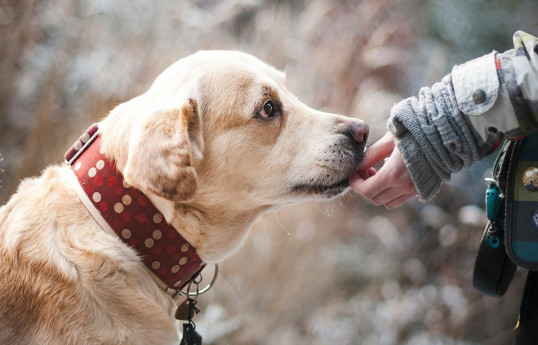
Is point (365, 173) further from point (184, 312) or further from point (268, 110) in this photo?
point (184, 312)

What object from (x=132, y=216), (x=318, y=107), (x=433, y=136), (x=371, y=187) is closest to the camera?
(x=433, y=136)

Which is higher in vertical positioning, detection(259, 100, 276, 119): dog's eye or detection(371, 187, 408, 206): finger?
detection(259, 100, 276, 119): dog's eye

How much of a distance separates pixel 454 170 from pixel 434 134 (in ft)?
0.53

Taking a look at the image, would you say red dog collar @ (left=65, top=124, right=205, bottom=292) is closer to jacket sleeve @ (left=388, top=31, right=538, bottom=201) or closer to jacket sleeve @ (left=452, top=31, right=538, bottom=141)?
jacket sleeve @ (left=388, top=31, right=538, bottom=201)

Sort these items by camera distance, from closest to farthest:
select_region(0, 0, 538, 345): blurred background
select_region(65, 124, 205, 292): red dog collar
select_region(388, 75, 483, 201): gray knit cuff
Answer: select_region(388, 75, 483, 201): gray knit cuff
select_region(65, 124, 205, 292): red dog collar
select_region(0, 0, 538, 345): blurred background

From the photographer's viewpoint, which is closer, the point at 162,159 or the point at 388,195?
the point at 162,159

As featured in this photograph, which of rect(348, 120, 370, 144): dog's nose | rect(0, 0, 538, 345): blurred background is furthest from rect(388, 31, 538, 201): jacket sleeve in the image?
rect(0, 0, 538, 345): blurred background

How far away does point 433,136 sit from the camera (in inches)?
60.7

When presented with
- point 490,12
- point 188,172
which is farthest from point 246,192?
point 490,12

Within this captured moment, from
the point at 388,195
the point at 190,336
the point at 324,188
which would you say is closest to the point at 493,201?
the point at 388,195

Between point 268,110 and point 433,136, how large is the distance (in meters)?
0.65

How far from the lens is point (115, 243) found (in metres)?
1.64

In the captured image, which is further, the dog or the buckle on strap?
the buckle on strap

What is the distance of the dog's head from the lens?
1.80 metres
